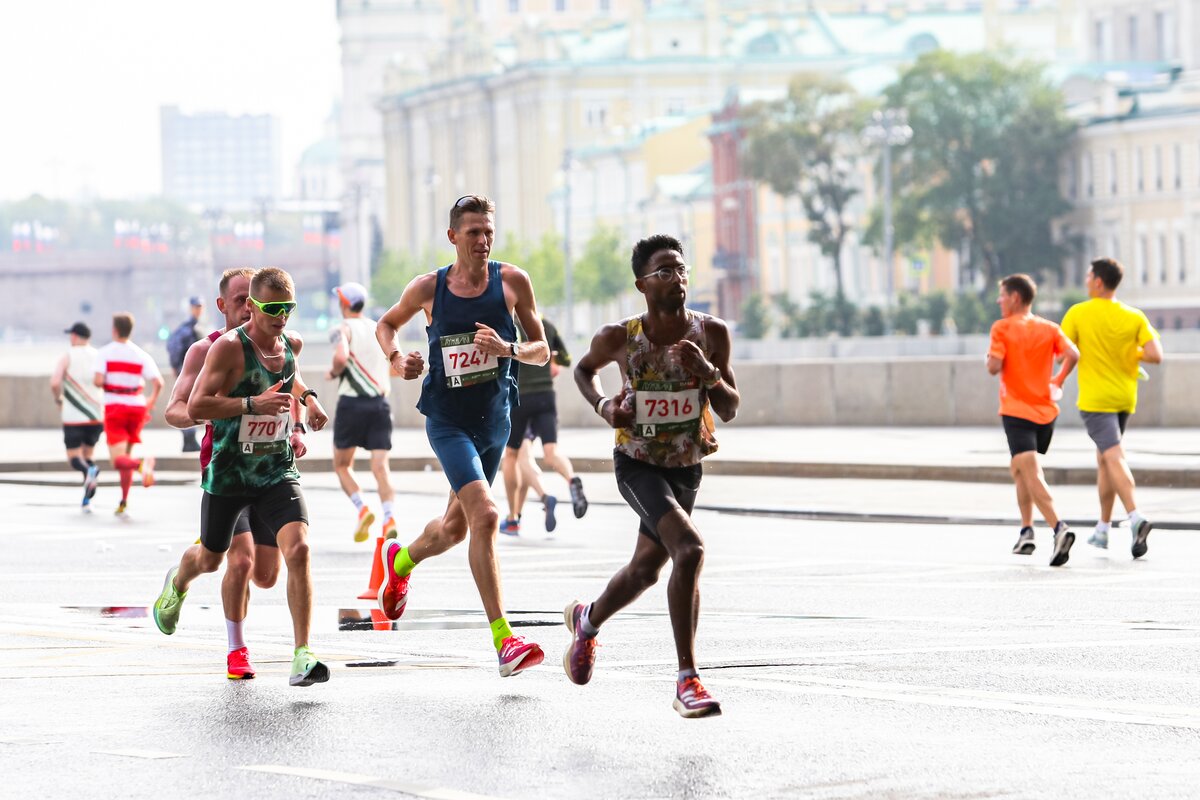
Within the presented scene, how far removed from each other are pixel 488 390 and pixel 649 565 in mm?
1336

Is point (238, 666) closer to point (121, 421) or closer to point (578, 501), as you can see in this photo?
point (578, 501)

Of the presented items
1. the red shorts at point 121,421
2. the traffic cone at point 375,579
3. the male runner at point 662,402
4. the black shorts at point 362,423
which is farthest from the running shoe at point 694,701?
the red shorts at point 121,421

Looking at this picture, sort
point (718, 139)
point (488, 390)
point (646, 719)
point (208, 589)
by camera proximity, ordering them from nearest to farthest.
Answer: point (646, 719)
point (488, 390)
point (208, 589)
point (718, 139)

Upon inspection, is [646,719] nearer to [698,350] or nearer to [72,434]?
[698,350]

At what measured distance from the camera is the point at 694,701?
30.6ft

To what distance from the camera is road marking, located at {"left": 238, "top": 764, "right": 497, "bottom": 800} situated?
803 cm

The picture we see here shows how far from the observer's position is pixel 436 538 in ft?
36.9

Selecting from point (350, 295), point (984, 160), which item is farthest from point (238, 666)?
point (984, 160)

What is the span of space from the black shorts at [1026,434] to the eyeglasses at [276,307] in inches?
266

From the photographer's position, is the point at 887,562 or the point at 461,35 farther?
the point at 461,35

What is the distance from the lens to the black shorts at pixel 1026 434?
16297mm

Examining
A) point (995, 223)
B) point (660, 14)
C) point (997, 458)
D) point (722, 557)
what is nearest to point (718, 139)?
point (995, 223)

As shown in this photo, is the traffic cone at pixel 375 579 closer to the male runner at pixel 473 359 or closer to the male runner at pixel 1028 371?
the male runner at pixel 473 359

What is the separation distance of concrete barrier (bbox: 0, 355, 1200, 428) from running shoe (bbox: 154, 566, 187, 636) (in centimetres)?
2143
